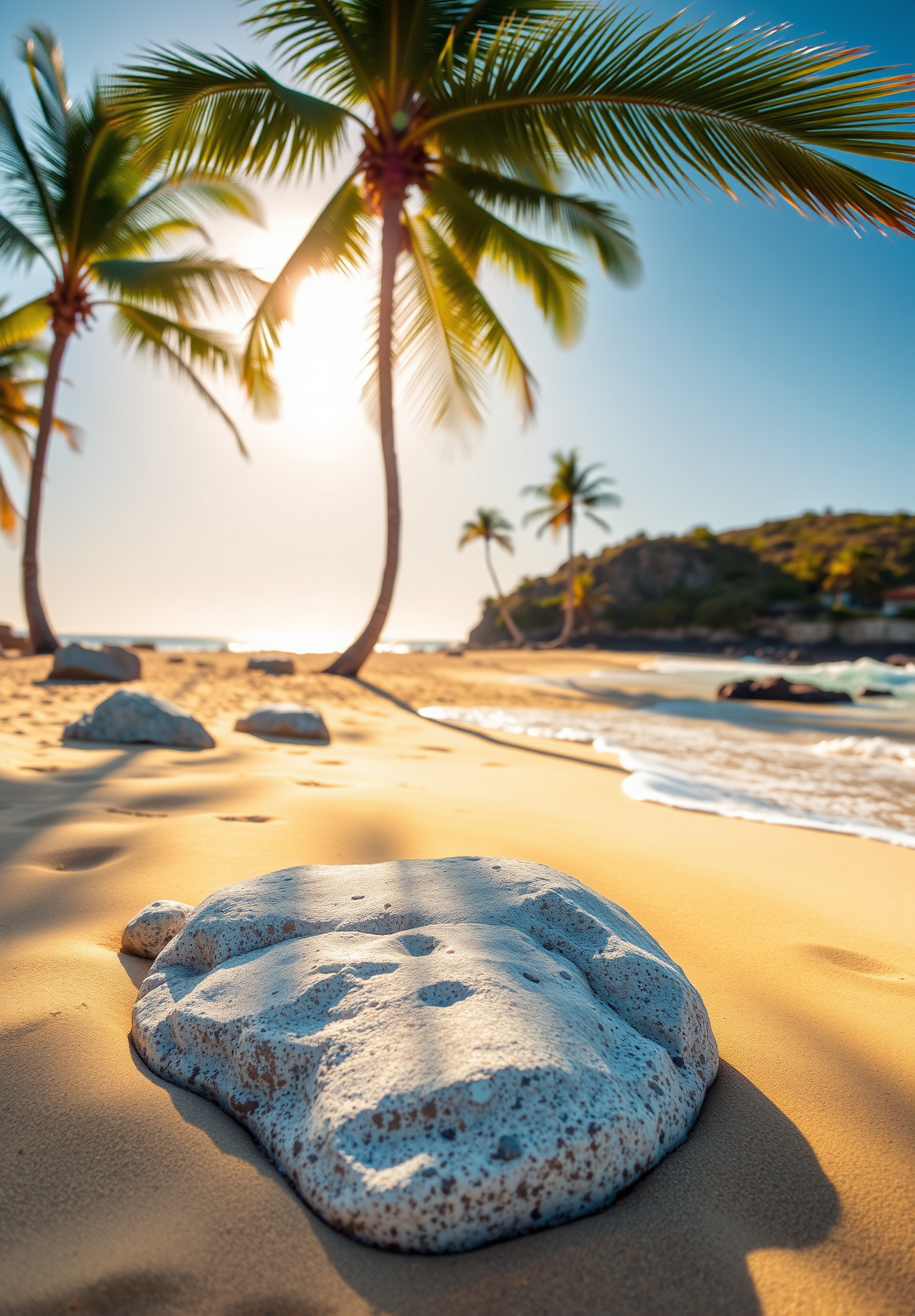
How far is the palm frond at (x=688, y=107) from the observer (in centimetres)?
Answer: 358

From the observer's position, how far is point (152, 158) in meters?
6.91

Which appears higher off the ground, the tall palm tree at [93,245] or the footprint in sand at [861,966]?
the tall palm tree at [93,245]

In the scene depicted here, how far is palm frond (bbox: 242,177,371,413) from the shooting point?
316 inches

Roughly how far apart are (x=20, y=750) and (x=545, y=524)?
32.0 meters

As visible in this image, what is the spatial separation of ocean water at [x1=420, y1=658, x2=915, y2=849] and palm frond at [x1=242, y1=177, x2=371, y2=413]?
5072mm

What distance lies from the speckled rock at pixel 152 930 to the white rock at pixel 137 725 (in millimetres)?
2333

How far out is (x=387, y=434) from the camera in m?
8.21

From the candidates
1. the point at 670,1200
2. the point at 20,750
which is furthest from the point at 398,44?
the point at 670,1200

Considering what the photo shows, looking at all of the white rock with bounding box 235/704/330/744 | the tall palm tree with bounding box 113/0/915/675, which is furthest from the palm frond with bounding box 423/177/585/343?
the white rock with bounding box 235/704/330/744

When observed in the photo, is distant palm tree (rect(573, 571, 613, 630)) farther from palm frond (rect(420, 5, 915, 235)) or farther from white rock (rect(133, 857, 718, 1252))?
white rock (rect(133, 857, 718, 1252))

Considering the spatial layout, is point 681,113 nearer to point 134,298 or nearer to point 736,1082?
point 736,1082

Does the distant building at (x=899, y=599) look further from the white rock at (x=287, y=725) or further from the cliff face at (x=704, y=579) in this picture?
the white rock at (x=287, y=725)

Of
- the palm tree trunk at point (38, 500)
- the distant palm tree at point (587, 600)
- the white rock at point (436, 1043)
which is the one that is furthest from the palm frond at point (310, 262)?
the distant palm tree at point (587, 600)

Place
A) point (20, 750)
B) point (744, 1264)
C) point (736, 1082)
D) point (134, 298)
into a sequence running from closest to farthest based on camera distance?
point (744, 1264) < point (736, 1082) < point (20, 750) < point (134, 298)
